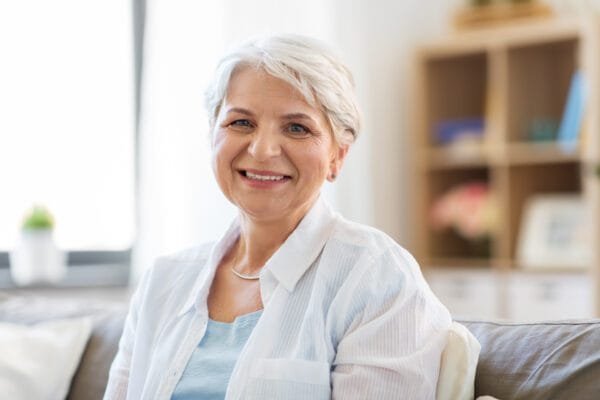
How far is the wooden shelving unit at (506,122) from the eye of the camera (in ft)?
12.1

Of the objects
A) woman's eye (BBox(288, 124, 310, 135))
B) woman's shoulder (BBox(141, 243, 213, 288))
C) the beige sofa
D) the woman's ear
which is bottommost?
the beige sofa

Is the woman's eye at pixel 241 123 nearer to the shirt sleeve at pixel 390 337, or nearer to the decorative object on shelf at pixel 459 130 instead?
the shirt sleeve at pixel 390 337

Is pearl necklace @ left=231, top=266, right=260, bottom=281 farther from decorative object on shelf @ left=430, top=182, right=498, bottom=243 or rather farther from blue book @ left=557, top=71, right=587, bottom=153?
decorative object on shelf @ left=430, top=182, right=498, bottom=243

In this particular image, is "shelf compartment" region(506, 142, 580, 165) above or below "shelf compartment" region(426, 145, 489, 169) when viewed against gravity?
above

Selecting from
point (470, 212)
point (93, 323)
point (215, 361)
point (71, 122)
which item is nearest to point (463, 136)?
point (470, 212)

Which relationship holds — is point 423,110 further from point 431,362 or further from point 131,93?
point 431,362

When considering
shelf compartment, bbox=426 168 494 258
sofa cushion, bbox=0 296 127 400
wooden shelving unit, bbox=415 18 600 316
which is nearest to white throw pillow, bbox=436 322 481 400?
sofa cushion, bbox=0 296 127 400

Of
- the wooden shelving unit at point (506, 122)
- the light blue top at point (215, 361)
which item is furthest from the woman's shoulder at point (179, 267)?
the wooden shelving unit at point (506, 122)

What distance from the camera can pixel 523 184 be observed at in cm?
403

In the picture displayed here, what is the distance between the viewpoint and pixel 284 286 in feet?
5.19

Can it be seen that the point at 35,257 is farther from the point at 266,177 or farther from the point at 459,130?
the point at 459,130

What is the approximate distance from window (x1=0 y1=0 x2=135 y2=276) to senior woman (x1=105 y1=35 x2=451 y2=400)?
181cm

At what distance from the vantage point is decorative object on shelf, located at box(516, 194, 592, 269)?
379 cm

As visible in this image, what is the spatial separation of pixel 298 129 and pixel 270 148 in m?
0.06
